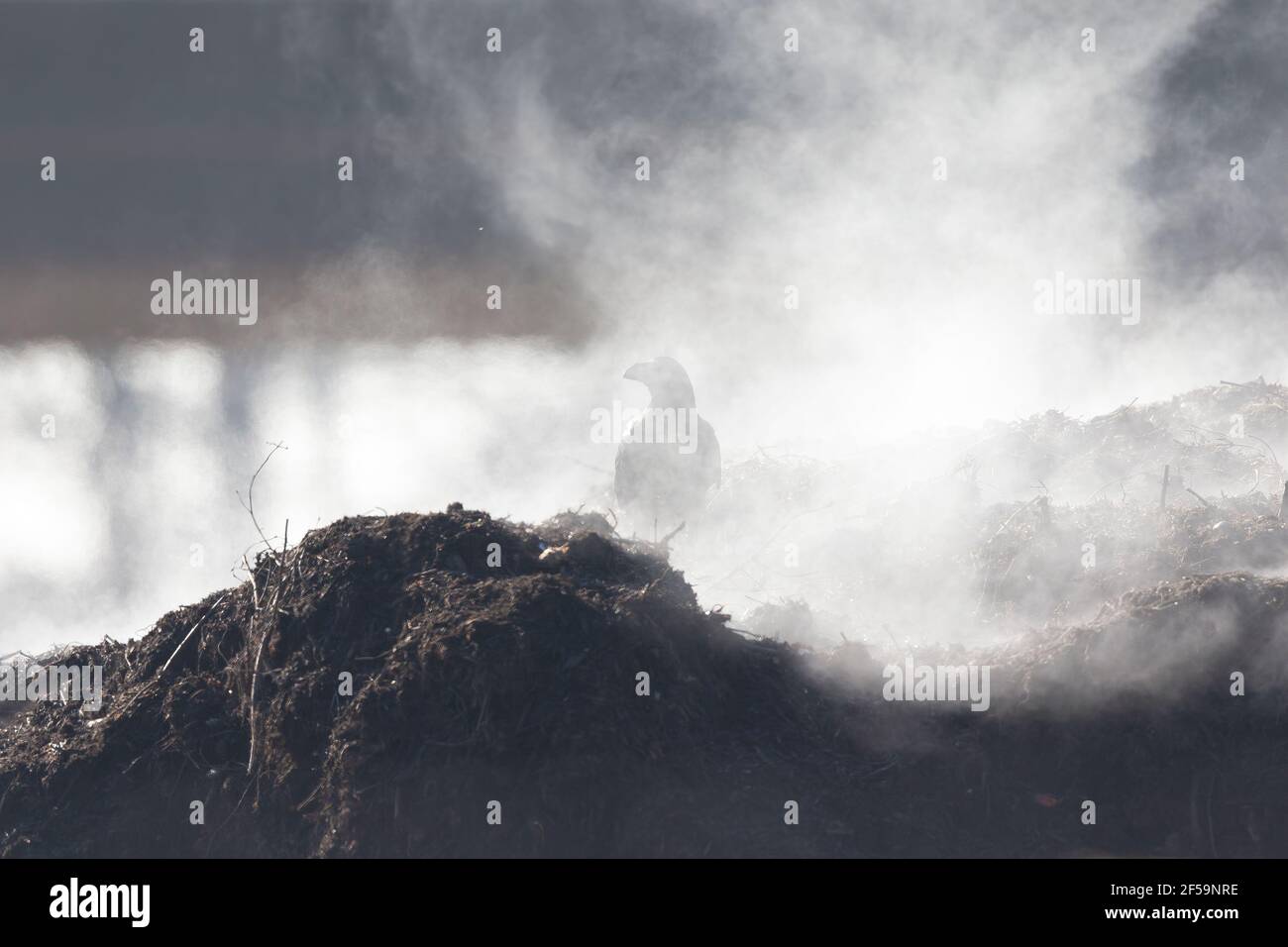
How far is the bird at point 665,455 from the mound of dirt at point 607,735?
6189 millimetres

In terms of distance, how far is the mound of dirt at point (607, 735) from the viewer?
1427 centimetres

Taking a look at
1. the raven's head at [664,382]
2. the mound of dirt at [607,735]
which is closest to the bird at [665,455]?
the raven's head at [664,382]

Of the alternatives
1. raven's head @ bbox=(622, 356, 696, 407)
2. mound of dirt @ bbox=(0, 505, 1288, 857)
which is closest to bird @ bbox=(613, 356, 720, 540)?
raven's head @ bbox=(622, 356, 696, 407)

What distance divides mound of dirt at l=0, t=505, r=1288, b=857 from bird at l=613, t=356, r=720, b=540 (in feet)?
20.3

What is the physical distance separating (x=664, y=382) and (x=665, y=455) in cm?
122

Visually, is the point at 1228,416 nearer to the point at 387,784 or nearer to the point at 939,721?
the point at 939,721

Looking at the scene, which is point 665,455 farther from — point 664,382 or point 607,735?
point 607,735

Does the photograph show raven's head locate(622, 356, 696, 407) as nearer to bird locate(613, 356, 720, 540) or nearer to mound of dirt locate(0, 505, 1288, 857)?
bird locate(613, 356, 720, 540)

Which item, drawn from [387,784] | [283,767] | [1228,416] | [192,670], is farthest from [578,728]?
[1228,416]

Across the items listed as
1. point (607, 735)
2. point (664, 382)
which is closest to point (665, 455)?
point (664, 382)

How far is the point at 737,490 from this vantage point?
2528cm

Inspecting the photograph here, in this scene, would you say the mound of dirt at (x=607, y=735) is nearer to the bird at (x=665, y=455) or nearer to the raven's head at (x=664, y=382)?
the bird at (x=665, y=455)

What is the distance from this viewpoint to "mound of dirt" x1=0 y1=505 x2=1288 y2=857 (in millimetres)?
14266

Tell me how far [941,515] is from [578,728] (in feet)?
30.2
